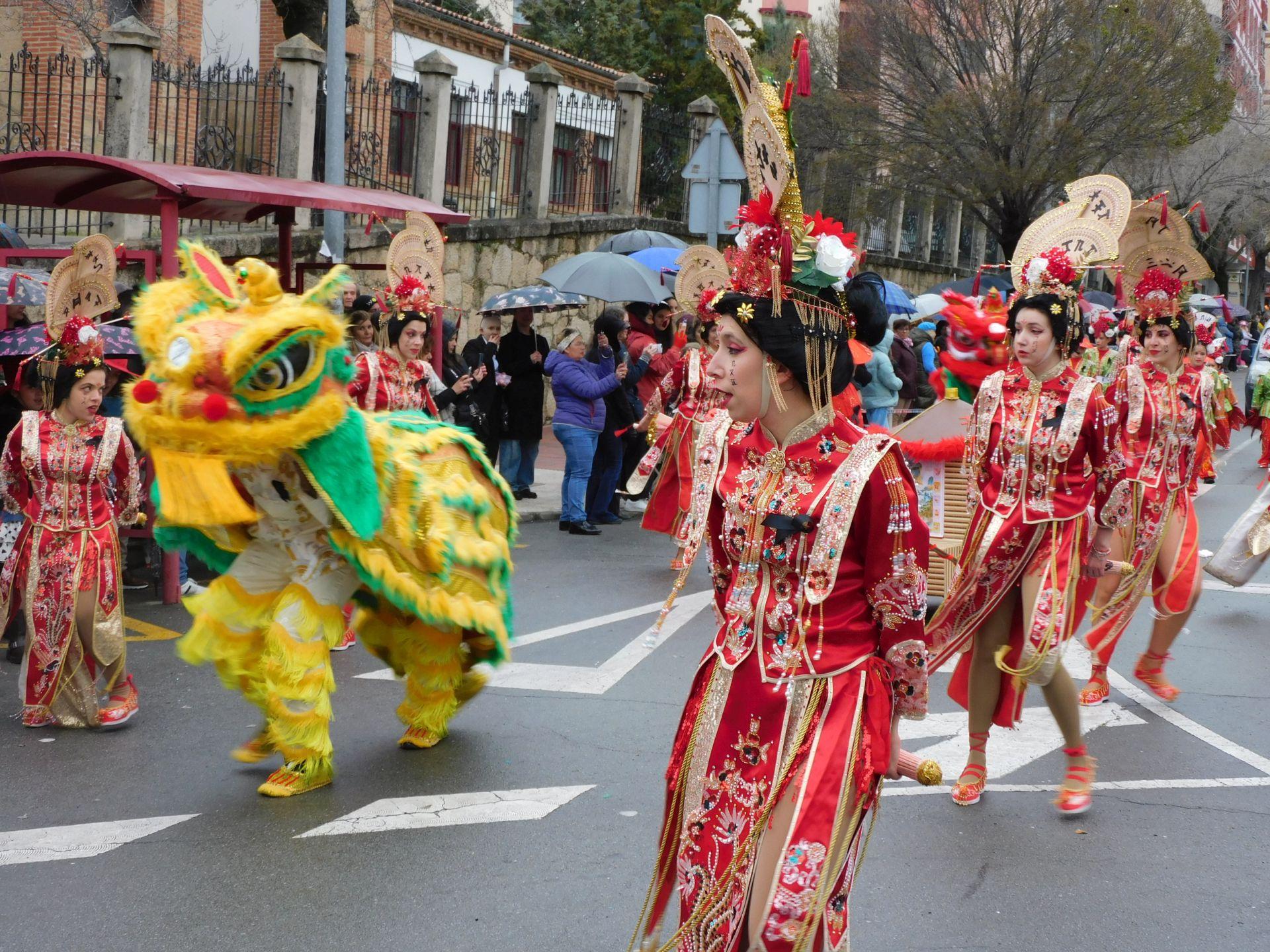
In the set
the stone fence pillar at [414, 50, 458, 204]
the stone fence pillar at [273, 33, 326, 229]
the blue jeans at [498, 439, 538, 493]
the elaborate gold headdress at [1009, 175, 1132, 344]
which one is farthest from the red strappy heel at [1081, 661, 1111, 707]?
the stone fence pillar at [414, 50, 458, 204]

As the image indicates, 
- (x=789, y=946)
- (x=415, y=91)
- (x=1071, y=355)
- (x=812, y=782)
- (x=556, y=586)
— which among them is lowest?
(x=556, y=586)

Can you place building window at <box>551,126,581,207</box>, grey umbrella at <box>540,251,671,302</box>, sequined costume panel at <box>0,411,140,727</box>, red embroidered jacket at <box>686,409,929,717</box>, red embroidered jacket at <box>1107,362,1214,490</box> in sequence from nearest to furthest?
1. red embroidered jacket at <box>686,409,929,717</box>
2. sequined costume panel at <box>0,411,140,727</box>
3. red embroidered jacket at <box>1107,362,1214,490</box>
4. grey umbrella at <box>540,251,671,302</box>
5. building window at <box>551,126,581,207</box>

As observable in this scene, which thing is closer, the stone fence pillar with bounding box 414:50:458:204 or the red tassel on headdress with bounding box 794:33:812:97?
the red tassel on headdress with bounding box 794:33:812:97

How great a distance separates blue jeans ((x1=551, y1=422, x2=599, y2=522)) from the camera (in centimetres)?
1201

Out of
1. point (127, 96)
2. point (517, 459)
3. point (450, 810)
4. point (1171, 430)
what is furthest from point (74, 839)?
point (127, 96)

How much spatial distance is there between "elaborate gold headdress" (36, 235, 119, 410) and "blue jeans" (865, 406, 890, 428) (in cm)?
899

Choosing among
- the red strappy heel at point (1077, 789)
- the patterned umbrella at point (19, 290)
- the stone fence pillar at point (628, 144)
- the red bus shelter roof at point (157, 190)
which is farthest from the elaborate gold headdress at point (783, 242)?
the stone fence pillar at point (628, 144)

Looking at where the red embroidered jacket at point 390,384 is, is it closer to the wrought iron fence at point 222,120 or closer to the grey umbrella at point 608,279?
the grey umbrella at point 608,279

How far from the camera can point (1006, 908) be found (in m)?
4.61

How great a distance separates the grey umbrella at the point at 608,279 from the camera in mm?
13500

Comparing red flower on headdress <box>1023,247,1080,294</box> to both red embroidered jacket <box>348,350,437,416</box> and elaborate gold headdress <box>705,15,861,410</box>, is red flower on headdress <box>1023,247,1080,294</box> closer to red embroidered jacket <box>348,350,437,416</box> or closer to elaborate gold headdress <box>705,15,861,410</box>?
elaborate gold headdress <box>705,15,861,410</box>

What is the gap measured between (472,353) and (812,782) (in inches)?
381

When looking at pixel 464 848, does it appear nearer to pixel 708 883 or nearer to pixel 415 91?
pixel 708 883

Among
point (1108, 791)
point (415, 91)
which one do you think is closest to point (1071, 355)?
point (1108, 791)
